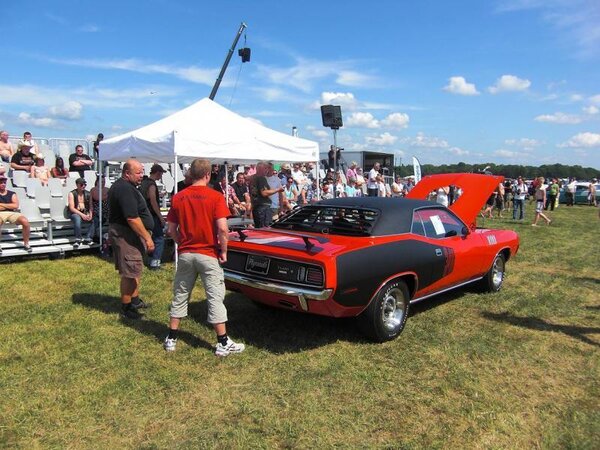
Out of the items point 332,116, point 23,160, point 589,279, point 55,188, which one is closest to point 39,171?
point 23,160

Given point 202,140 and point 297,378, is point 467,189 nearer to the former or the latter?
point 202,140

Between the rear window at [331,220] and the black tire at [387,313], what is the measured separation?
0.64m

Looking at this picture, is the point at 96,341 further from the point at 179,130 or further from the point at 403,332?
the point at 179,130

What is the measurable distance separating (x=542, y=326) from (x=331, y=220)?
2.69 m

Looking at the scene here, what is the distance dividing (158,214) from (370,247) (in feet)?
13.9

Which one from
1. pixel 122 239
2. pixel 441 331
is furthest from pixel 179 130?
pixel 441 331

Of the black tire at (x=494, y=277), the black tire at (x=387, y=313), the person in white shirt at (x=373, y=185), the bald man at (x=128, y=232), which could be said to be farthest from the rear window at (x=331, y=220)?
the person in white shirt at (x=373, y=185)

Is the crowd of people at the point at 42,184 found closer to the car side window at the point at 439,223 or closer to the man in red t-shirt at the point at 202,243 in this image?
the man in red t-shirt at the point at 202,243

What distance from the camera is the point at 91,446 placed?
2955 mm

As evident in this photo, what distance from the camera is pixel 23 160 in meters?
10.5

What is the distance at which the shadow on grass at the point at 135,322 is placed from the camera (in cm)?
466

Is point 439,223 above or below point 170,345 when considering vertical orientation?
above

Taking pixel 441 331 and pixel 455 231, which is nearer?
pixel 441 331

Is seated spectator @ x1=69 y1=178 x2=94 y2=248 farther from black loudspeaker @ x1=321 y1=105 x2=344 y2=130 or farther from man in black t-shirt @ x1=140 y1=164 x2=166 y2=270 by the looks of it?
black loudspeaker @ x1=321 y1=105 x2=344 y2=130
